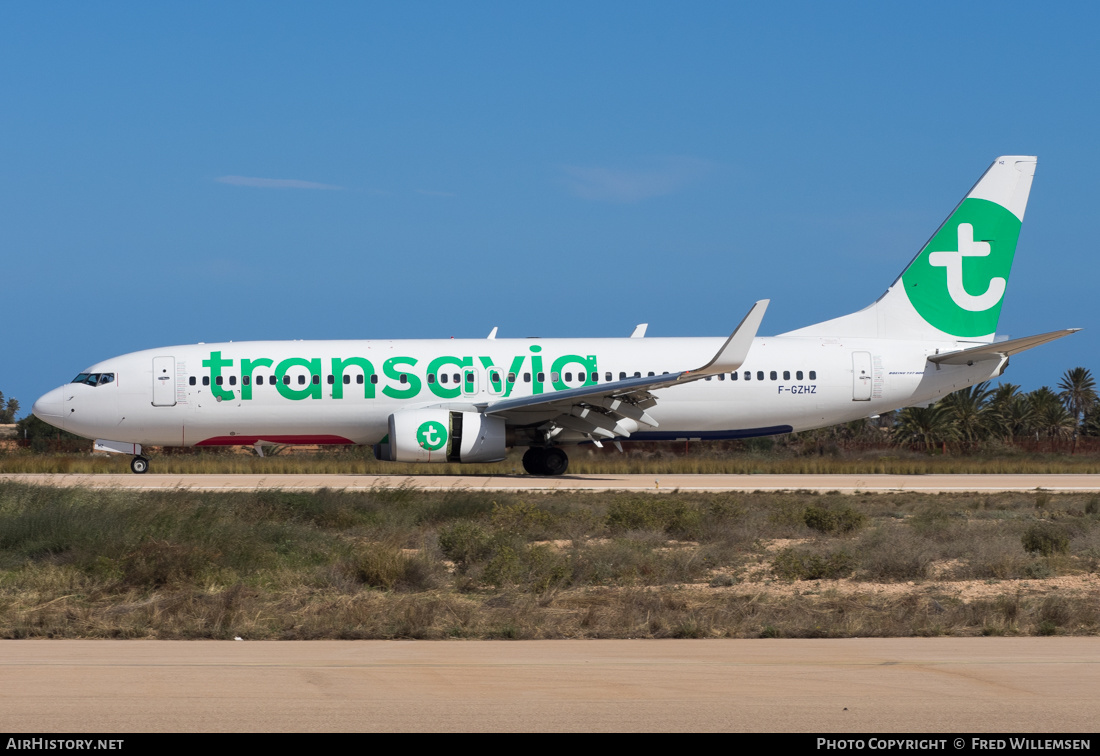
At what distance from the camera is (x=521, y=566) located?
12438 mm

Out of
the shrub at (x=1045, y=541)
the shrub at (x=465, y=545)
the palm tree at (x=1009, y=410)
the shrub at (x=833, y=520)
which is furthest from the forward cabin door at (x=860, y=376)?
the palm tree at (x=1009, y=410)

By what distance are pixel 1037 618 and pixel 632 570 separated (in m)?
4.35

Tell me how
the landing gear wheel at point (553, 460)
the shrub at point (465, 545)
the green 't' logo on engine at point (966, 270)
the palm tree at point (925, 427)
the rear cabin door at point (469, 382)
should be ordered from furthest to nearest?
the palm tree at point (925, 427) < the green 't' logo on engine at point (966, 270) < the landing gear wheel at point (553, 460) < the rear cabin door at point (469, 382) < the shrub at point (465, 545)

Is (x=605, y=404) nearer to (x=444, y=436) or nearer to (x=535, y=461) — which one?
(x=535, y=461)

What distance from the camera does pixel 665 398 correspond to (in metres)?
26.8

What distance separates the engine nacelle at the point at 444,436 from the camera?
24.8 m

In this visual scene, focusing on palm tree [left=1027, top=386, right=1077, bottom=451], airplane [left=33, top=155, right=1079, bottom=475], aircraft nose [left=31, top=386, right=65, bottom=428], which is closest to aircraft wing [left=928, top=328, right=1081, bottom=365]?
airplane [left=33, top=155, right=1079, bottom=475]

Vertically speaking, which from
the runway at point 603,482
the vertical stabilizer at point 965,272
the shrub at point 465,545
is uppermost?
the vertical stabilizer at point 965,272

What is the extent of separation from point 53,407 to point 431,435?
368 inches

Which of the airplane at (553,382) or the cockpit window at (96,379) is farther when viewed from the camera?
the cockpit window at (96,379)

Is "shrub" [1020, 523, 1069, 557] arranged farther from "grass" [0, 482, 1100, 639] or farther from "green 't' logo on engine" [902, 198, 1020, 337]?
"green 't' logo on engine" [902, 198, 1020, 337]

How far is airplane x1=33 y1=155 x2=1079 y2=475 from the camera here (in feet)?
86.3

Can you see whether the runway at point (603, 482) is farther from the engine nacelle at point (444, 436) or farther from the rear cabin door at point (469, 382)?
the rear cabin door at point (469, 382)
